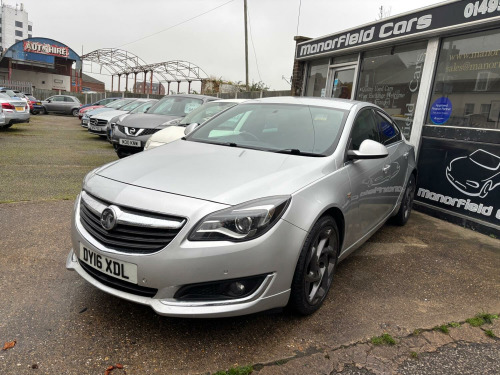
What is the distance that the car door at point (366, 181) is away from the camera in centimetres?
305

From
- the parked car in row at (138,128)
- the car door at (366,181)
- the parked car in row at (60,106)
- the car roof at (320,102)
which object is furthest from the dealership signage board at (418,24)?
the parked car in row at (60,106)

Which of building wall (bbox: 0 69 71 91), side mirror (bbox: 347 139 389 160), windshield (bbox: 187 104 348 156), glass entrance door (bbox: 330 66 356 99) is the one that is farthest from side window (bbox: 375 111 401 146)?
building wall (bbox: 0 69 71 91)

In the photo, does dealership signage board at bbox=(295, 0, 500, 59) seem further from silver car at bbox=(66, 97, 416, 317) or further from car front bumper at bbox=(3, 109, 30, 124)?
car front bumper at bbox=(3, 109, 30, 124)

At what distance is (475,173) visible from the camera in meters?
4.96

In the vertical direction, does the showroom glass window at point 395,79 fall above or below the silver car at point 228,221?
above

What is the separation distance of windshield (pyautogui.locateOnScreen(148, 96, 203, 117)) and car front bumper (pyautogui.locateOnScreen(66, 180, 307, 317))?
639 centimetres

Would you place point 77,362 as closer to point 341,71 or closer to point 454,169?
point 454,169

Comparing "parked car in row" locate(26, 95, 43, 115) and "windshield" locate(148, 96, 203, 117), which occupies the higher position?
"windshield" locate(148, 96, 203, 117)

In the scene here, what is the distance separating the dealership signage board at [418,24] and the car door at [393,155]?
195 centimetres

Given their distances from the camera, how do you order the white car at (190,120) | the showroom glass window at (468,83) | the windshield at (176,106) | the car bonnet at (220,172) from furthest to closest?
1. the windshield at (176,106)
2. the white car at (190,120)
3. the showroom glass window at (468,83)
4. the car bonnet at (220,172)

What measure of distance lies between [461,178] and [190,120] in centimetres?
452

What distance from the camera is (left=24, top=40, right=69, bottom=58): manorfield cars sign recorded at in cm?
3706

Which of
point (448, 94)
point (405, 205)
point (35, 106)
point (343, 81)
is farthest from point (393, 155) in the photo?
point (35, 106)

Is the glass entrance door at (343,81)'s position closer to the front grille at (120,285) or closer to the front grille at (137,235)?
the front grille at (137,235)
